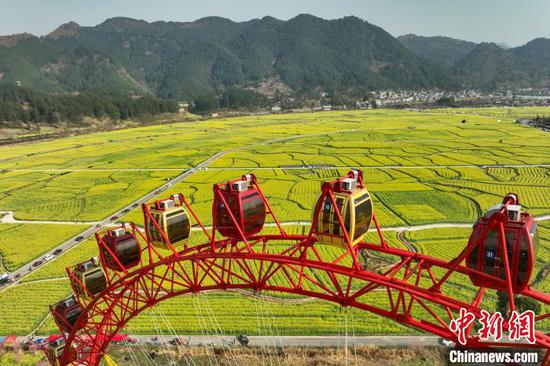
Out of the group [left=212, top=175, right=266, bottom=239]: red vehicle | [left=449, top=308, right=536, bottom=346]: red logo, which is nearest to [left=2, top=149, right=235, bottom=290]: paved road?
[left=212, top=175, right=266, bottom=239]: red vehicle

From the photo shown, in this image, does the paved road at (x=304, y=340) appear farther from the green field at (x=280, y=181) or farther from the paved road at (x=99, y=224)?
the paved road at (x=99, y=224)

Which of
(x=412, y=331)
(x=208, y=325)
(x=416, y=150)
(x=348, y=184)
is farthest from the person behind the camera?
(x=416, y=150)

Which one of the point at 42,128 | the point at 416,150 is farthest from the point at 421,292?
the point at 42,128

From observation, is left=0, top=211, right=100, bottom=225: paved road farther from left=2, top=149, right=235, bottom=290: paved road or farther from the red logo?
the red logo

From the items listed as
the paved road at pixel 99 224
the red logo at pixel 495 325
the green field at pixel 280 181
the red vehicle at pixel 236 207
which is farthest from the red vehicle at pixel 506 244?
the paved road at pixel 99 224

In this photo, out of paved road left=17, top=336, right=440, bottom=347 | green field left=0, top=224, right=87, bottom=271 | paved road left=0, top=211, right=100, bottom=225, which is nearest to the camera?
paved road left=17, top=336, right=440, bottom=347

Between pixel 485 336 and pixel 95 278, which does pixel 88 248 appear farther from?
pixel 485 336
